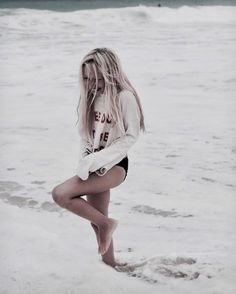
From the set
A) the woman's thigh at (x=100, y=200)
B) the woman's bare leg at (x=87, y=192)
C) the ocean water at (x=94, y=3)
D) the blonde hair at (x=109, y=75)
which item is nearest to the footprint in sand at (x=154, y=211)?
the woman's thigh at (x=100, y=200)

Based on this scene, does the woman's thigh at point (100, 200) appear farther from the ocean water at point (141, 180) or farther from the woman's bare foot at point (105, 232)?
the ocean water at point (141, 180)

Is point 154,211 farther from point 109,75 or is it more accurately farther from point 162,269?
point 109,75

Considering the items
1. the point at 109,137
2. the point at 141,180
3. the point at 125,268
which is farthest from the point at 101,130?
Answer: the point at 141,180

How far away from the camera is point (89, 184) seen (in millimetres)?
2240

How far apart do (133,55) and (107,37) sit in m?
4.05

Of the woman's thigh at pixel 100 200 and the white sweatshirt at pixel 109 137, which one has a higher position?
the white sweatshirt at pixel 109 137

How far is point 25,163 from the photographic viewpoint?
5.02 meters

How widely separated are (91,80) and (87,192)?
0.51 metres

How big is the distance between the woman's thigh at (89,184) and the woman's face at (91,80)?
0.37m

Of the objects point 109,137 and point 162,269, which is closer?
point 109,137

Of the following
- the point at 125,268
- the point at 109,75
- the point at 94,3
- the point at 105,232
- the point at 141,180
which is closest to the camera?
the point at 109,75

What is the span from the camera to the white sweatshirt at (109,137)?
2.19 m

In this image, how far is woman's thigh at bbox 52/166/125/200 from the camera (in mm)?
2215

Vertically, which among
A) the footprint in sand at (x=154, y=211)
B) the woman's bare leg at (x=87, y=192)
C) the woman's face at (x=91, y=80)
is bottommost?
the footprint in sand at (x=154, y=211)
